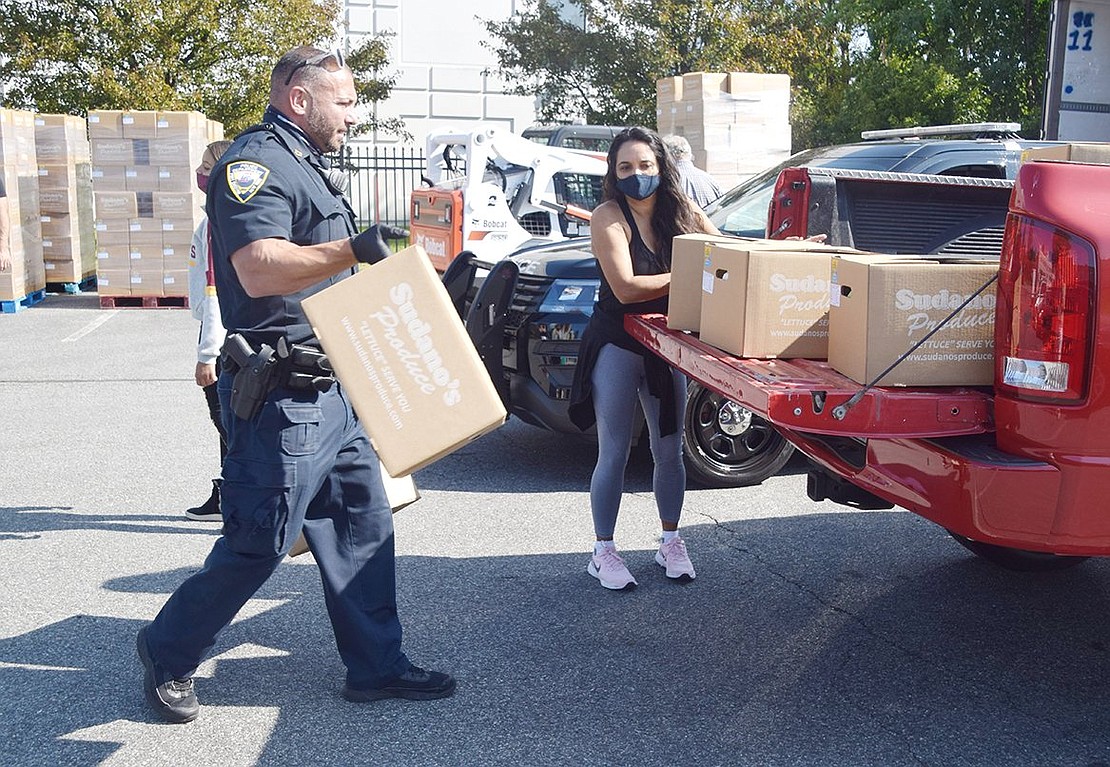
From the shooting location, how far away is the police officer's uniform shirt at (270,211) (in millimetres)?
3279

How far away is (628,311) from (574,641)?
4.15 ft

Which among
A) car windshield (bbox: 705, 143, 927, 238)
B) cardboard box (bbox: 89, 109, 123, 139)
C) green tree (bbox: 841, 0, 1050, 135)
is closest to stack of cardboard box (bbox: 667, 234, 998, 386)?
car windshield (bbox: 705, 143, 927, 238)

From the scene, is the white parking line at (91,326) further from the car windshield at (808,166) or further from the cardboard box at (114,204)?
the car windshield at (808,166)

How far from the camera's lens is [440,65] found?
2636cm

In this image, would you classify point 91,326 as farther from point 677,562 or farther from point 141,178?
point 677,562

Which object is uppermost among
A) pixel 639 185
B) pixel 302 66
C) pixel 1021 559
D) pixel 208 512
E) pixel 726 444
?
pixel 302 66

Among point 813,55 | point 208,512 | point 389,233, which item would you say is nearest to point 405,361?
point 389,233

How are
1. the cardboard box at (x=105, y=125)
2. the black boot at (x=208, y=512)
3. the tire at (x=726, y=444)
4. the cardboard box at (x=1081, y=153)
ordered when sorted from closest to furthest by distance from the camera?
the cardboard box at (x=1081, y=153) < the black boot at (x=208, y=512) < the tire at (x=726, y=444) < the cardboard box at (x=105, y=125)

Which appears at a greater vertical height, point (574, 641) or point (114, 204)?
point (114, 204)

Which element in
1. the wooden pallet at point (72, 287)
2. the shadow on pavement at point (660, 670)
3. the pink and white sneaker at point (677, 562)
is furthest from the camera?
the wooden pallet at point (72, 287)

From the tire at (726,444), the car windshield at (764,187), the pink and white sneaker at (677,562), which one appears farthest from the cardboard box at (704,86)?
the pink and white sneaker at (677,562)

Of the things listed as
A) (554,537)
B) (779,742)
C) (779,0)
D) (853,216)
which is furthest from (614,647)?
(779,0)

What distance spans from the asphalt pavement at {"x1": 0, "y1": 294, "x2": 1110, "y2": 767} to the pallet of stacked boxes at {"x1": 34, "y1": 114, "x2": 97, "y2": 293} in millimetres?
8740

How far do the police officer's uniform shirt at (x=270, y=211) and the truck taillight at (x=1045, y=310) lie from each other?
187cm
